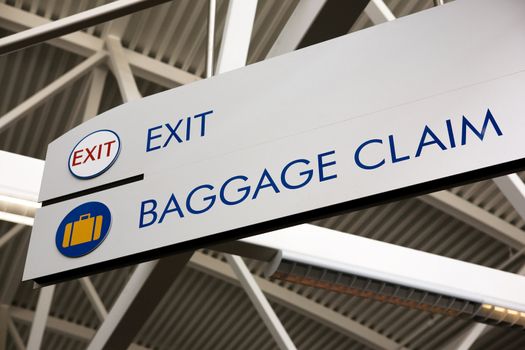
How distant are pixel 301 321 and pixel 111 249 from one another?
12.8 m

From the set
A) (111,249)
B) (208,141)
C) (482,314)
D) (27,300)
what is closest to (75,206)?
(111,249)

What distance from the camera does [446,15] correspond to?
3.64 m

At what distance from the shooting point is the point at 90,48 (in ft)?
36.3

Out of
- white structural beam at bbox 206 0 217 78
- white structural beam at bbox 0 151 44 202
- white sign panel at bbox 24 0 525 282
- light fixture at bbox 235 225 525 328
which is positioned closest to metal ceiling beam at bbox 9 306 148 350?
light fixture at bbox 235 225 525 328

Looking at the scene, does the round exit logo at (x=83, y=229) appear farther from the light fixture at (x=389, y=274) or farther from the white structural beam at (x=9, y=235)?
the white structural beam at (x=9, y=235)

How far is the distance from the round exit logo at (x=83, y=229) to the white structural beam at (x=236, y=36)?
1.86 meters

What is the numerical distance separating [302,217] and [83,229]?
112cm

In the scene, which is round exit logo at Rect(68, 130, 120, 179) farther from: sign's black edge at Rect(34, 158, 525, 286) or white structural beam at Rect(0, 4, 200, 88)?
white structural beam at Rect(0, 4, 200, 88)

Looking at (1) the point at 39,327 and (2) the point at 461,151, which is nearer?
(2) the point at 461,151

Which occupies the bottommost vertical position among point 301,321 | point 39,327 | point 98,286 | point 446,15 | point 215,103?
point 446,15

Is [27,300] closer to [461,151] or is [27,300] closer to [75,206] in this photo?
[75,206]

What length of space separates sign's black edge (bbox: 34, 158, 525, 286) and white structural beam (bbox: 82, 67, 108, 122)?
718 cm

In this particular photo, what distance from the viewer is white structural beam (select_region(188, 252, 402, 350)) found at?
1482 centimetres

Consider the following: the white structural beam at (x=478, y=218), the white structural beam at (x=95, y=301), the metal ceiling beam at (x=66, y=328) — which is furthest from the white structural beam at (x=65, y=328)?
the white structural beam at (x=478, y=218)
